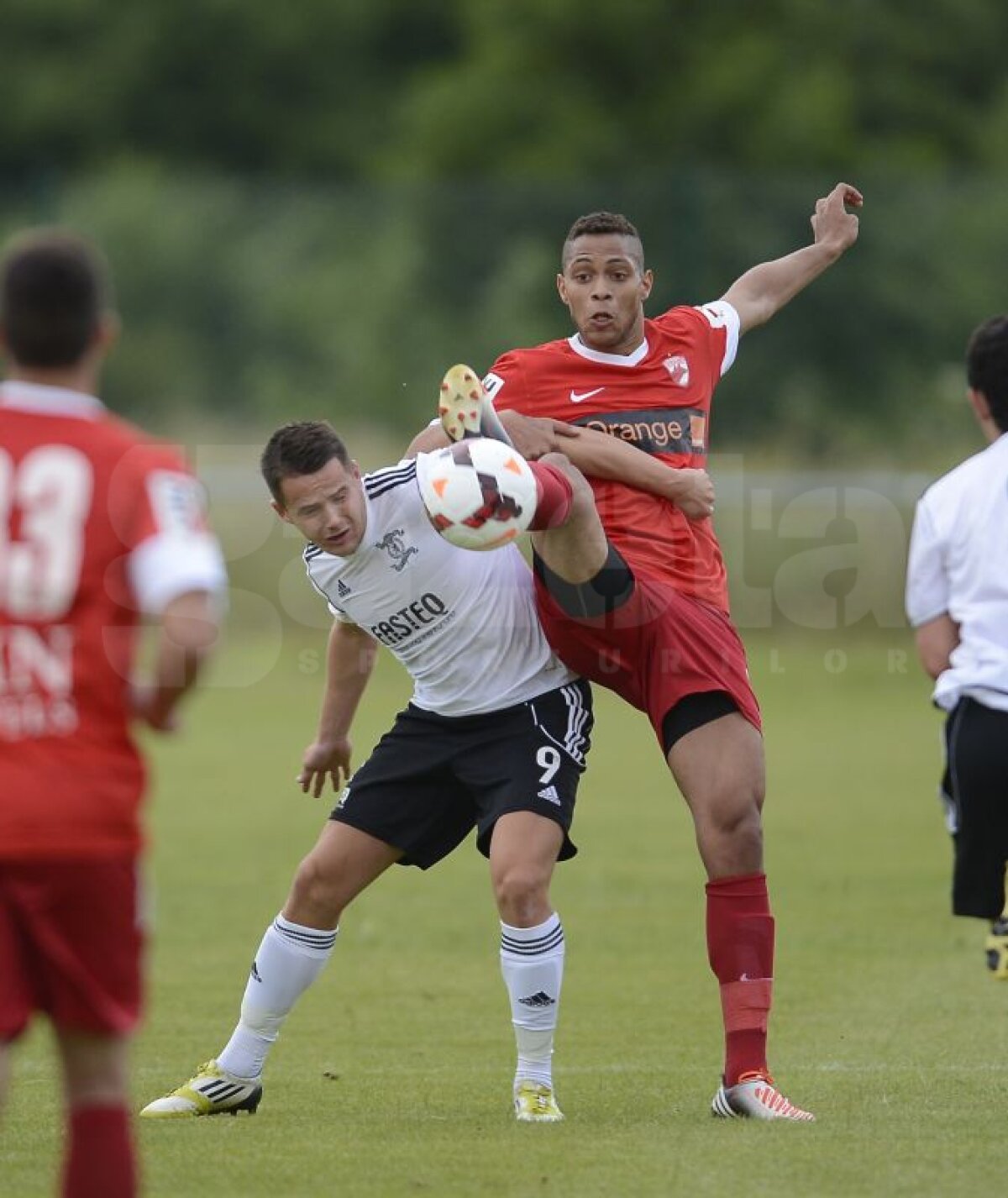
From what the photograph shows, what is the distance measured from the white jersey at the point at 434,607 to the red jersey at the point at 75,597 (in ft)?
7.54

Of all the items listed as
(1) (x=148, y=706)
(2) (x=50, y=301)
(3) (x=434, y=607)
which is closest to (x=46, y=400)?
(2) (x=50, y=301)

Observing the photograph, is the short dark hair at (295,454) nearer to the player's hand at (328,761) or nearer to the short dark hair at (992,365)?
the player's hand at (328,761)

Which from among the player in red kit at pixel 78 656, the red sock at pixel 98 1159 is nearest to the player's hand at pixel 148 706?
the player in red kit at pixel 78 656

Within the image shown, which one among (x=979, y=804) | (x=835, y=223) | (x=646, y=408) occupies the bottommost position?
(x=979, y=804)

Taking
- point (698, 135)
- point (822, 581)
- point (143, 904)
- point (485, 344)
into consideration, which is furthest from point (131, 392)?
point (143, 904)

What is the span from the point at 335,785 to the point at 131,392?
1992 cm

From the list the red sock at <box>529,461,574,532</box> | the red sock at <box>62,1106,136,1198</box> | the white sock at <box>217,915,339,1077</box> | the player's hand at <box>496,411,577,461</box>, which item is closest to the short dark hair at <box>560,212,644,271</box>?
the player's hand at <box>496,411,577,461</box>

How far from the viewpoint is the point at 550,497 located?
6062mm

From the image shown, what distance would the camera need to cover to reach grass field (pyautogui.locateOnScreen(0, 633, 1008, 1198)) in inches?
223

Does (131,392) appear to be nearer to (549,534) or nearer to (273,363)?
(273,363)

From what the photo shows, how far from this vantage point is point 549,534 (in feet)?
20.7

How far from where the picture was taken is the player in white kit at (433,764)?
635cm

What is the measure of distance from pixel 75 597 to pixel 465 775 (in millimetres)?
2500

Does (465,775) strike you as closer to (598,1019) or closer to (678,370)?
(678,370)
